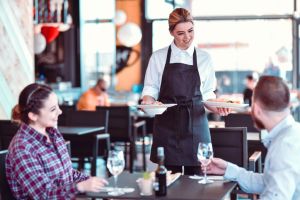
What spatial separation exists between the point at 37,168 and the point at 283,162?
1.13m

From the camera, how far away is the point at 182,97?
405 cm

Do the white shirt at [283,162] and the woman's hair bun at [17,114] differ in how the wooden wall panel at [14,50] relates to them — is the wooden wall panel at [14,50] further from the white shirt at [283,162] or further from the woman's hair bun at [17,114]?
the white shirt at [283,162]

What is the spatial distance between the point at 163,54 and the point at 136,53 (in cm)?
1033

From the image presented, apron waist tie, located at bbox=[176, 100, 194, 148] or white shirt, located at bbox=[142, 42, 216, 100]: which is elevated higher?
white shirt, located at bbox=[142, 42, 216, 100]

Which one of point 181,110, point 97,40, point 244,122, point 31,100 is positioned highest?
point 97,40

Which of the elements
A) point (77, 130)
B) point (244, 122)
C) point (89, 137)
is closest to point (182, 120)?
point (244, 122)

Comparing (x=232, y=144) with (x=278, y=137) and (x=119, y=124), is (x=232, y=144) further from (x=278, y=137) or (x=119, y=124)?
(x=119, y=124)

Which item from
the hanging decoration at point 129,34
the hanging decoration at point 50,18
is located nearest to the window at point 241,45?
the hanging decoration at point 129,34

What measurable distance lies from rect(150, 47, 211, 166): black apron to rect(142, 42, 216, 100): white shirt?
0.15 ft

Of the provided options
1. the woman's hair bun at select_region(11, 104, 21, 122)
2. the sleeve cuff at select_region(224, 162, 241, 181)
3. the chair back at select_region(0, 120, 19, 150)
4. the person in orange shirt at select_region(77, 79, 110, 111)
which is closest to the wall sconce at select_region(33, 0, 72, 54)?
the person in orange shirt at select_region(77, 79, 110, 111)

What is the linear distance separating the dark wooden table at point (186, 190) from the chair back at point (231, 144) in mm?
844

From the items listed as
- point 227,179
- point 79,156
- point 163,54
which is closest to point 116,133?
point 79,156

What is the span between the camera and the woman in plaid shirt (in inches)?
120

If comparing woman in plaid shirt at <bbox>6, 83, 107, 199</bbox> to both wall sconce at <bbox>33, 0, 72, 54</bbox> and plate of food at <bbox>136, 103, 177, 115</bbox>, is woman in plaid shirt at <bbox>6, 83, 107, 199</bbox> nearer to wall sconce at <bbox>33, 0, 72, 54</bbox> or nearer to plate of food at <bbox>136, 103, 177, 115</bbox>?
plate of food at <bbox>136, 103, 177, 115</bbox>
